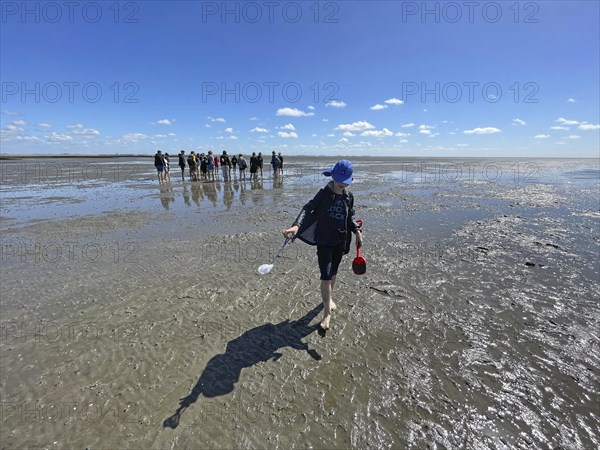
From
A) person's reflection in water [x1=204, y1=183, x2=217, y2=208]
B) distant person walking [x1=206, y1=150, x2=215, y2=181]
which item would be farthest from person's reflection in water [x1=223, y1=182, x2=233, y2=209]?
distant person walking [x1=206, y1=150, x2=215, y2=181]

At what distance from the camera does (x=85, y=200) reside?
16734mm

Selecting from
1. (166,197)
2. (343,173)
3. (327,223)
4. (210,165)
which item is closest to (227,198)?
(166,197)

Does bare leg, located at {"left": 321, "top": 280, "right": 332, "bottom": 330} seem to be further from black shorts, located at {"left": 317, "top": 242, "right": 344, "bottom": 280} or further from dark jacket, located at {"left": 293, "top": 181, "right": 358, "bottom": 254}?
dark jacket, located at {"left": 293, "top": 181, "right": 358, "bottom": 254}

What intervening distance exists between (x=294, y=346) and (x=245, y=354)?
705 millimetres

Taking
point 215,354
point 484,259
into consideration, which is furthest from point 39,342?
point 484,259

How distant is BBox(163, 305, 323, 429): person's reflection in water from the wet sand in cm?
2

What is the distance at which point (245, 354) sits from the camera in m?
4.20

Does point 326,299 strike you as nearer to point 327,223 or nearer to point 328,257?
point 328,257

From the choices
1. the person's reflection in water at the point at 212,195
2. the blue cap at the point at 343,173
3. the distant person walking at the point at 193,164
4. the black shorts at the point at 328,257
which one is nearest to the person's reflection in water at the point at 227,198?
the person's reflection in water at the point at 212,195

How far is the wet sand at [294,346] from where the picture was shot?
3135mm

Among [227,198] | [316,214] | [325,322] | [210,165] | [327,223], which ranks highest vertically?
[210,165]

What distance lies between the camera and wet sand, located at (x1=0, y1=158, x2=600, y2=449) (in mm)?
3135

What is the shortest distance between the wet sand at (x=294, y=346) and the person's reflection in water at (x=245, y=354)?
25mm

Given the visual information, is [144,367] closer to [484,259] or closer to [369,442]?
[369,442]
